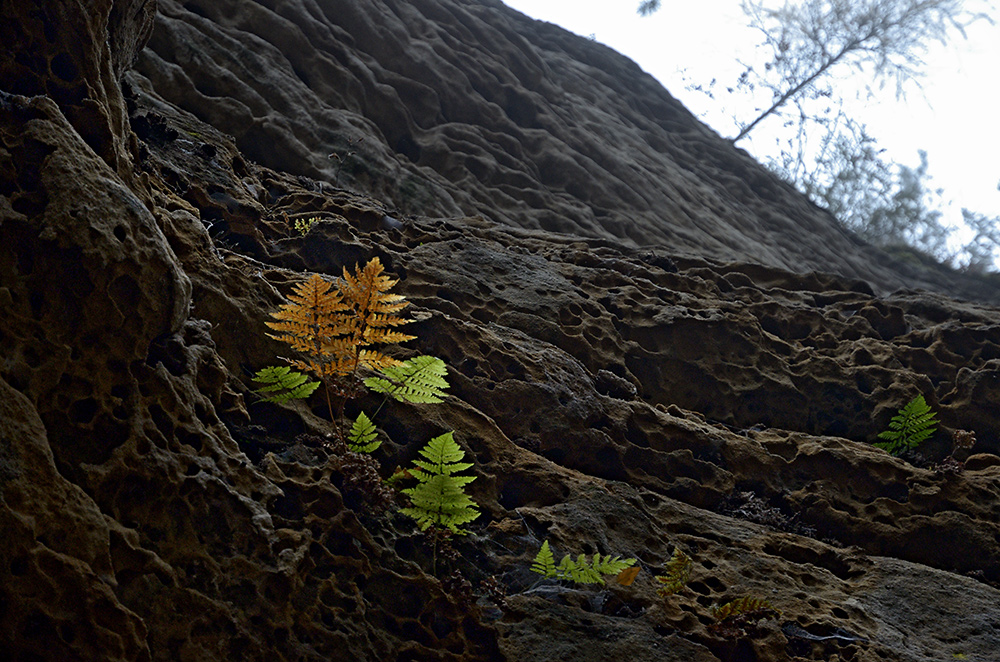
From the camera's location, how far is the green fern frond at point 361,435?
3201 mm

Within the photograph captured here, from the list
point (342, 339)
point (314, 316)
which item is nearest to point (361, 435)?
point (342, 339)

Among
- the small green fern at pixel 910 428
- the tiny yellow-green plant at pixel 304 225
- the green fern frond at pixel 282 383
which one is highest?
the small green fern at pixel 910 428

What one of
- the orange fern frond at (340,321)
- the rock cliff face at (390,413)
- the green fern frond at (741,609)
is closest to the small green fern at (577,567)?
the rock cliff face at (390,413)

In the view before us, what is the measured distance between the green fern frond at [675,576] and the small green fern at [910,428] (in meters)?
3.29

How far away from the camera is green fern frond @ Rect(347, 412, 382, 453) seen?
3201 mm

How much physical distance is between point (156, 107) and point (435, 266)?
3209mm

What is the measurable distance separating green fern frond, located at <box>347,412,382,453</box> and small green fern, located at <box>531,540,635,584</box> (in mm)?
972

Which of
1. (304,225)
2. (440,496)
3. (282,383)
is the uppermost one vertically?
(304,225)

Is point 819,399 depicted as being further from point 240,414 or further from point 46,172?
point 46,172

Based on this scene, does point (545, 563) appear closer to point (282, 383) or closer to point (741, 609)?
point (741, 609)

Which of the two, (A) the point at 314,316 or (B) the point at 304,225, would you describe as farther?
(B) the point at 304,225

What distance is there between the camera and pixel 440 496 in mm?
3029

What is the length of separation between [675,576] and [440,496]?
1.34 m

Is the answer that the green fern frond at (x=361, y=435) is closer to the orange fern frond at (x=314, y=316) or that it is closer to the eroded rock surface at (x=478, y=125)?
the orange fern frond at (x=314, y=316)
